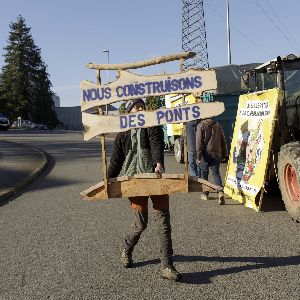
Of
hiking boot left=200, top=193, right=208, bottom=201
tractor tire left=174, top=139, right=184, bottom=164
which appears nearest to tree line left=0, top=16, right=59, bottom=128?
tractor tire left=174, top=139, right=184, bottom=164

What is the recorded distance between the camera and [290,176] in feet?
23.8

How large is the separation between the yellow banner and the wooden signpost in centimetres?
293

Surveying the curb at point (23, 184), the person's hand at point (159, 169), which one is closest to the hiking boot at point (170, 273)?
the person's hand at point (159, 169)

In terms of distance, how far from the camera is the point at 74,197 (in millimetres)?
9555

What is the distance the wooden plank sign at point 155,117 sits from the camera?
467cm

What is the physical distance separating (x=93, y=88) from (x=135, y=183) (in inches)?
41.4

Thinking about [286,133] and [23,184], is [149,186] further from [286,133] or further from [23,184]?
[23,184]

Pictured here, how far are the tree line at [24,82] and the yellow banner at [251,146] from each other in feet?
236

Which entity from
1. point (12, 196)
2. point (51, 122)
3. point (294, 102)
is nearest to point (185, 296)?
point (294, 102)

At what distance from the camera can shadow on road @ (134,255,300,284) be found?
462cm

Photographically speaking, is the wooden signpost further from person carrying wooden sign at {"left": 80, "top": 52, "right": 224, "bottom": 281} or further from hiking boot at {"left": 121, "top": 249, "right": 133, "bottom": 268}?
hiking boot at {"left": 121, "top": 249, "right": 133, "bottom": 268}

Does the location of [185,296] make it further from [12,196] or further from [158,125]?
[12,196]

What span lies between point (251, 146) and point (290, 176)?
1006 mm

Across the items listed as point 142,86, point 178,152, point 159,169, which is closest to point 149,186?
point 159,169
